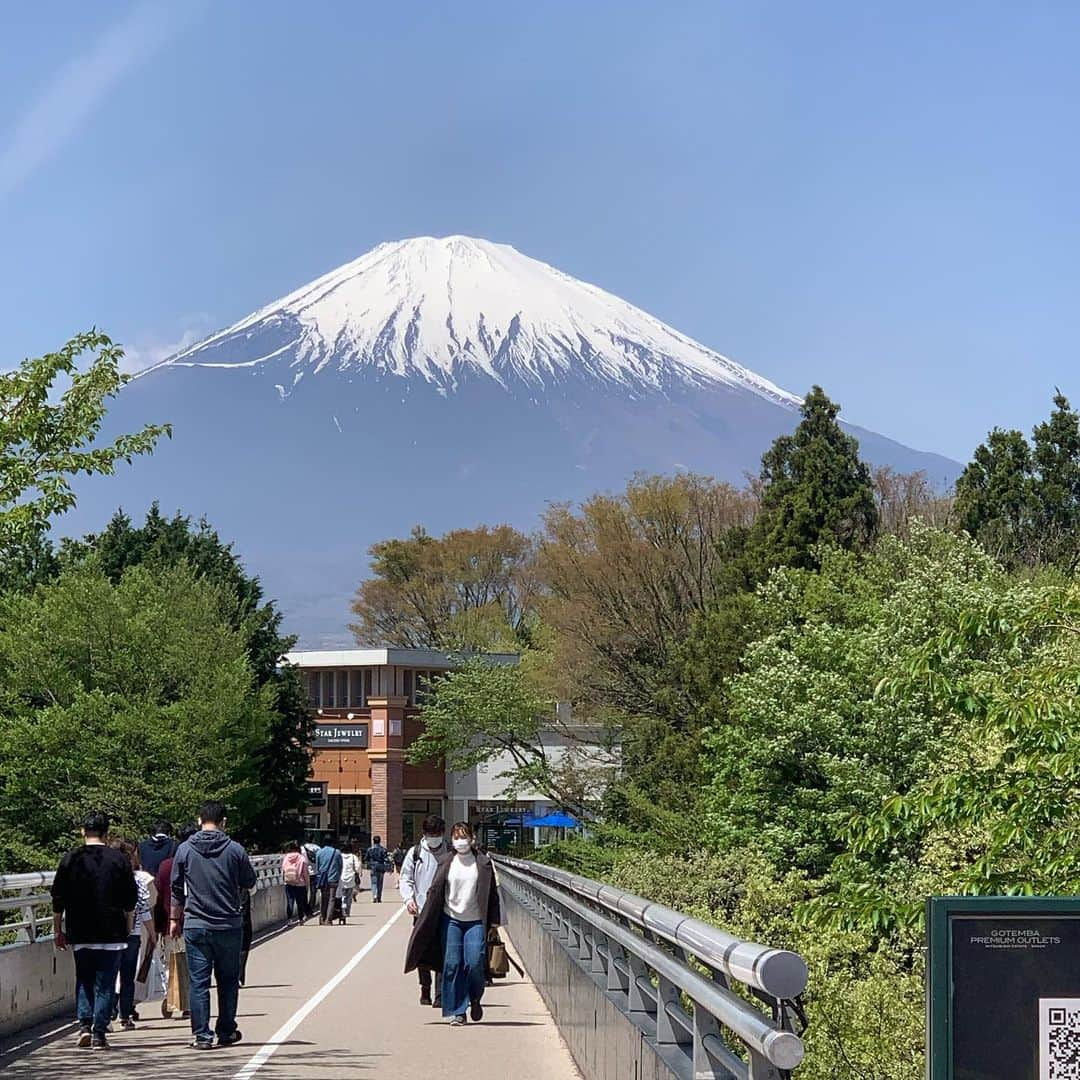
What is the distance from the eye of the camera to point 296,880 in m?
38.9

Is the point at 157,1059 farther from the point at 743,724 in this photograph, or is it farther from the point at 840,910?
the point at 743,724

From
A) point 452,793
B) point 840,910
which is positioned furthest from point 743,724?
point 452,793

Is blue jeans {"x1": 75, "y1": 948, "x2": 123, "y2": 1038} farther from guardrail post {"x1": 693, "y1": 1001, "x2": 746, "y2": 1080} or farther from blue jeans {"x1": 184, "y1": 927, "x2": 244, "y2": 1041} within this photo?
guardrail post {"x1": 693, "y1": 1001, "x2": 746, "y2": 1080}

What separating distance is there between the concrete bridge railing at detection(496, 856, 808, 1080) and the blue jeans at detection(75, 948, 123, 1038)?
3541mm

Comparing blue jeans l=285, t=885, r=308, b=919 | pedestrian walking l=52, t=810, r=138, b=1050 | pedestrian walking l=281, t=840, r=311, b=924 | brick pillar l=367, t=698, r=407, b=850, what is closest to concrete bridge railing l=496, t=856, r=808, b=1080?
pedestrian walking l=52, t=810, r=138, b=1050

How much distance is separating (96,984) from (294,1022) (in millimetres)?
2533

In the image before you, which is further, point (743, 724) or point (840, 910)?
point (743, 724)

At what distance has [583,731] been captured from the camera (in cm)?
6938

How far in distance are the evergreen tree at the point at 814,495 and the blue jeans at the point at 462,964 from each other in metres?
33.9

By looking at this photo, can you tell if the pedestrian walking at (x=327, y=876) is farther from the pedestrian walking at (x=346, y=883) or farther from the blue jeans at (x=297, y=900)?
the pedestrian walking at (x=346, y=883)

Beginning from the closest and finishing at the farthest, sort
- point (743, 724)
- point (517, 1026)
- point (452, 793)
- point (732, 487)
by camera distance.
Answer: point (517, 1026) → point (743, 724) → point (732, 487) → point (452, 793)

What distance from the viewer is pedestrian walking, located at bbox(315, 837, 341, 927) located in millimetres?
39250

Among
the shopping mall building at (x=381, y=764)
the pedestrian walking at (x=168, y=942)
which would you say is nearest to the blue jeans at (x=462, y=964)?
the pedestrian walking at (x=168, y=942)

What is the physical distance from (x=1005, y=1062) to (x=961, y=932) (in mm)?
355
